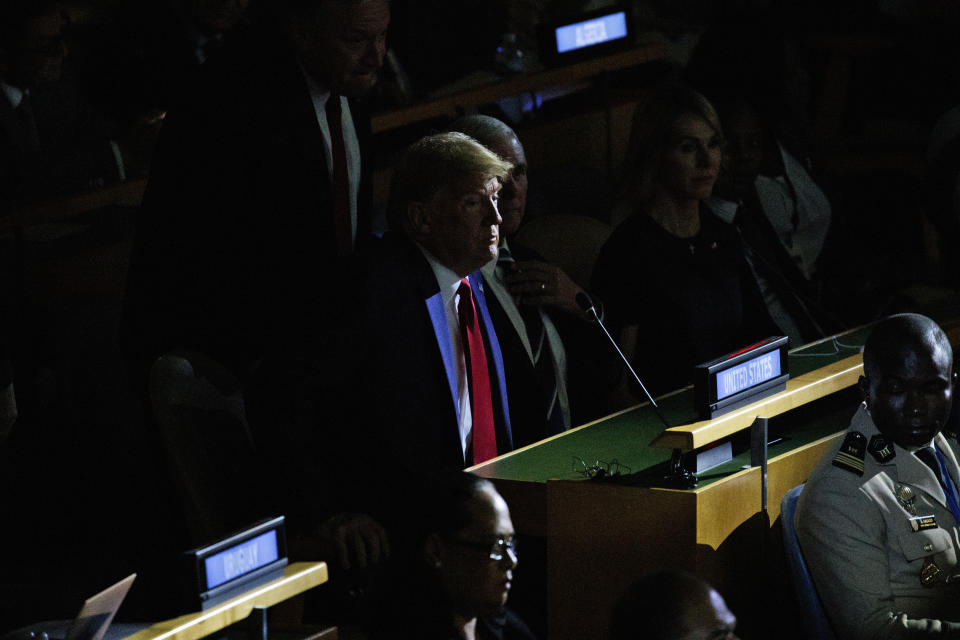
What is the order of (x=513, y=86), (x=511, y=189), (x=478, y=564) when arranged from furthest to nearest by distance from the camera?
1. (x=513, y=86)
2. (x=511, y=189)
3. (x=478, y=564)

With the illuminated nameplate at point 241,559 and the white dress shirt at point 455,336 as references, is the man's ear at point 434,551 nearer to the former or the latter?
the illuminated nameplate at point 241,559

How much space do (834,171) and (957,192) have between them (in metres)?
1.64

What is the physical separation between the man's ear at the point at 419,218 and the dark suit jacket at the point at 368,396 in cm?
3

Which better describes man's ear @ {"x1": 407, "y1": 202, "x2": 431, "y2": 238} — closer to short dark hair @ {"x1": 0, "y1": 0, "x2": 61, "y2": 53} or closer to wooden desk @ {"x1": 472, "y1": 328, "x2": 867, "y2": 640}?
wooden desk @ {"x1": 472, "y1": 328, "x2": 867, "y2": 640}

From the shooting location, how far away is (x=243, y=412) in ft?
9.98

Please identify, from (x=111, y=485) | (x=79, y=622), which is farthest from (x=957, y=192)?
(x=79, y=622)

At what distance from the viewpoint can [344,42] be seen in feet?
11.0

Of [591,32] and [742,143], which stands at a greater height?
[591,32]

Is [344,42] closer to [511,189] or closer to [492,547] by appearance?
[511,189]

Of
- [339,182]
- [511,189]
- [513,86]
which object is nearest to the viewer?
[339,182]

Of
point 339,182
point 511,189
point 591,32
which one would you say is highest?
point 591,32

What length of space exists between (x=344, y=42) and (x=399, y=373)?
784mm

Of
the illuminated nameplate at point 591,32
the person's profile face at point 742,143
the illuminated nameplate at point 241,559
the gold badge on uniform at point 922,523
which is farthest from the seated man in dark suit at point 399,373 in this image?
the illuminated nameplate at point 591,32

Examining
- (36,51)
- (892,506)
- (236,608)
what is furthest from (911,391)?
(36,51)
